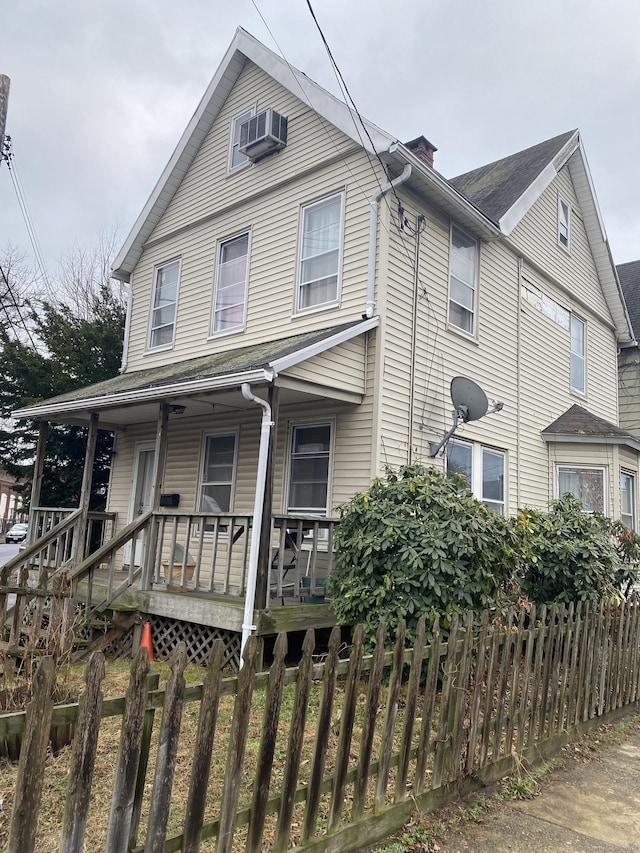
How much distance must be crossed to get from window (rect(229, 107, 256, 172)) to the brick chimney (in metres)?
3.16

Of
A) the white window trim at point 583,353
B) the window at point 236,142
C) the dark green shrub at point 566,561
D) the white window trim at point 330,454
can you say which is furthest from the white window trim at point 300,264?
the white window trim at point 583,353

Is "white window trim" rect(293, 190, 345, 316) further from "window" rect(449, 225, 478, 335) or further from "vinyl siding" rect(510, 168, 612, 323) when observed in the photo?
"vinyl siding" rect(510, 168, 612, 323)

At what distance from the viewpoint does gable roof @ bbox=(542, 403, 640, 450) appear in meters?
12.8

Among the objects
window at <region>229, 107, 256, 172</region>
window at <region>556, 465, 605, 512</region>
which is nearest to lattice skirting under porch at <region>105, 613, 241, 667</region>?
window at <region>556, 465, 605, 512</region>

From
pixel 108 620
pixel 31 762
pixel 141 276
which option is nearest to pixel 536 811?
pixel 31 762

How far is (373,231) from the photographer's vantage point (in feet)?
31.8

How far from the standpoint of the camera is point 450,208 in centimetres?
1086

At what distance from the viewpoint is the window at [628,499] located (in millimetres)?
13523

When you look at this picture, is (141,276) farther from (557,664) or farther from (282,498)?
(557,664)

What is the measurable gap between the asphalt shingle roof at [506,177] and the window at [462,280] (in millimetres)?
723

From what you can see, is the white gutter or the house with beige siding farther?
the house with beige siding

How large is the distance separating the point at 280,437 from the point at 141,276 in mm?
6380

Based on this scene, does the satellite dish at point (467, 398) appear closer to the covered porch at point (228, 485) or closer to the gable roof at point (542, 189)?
the covered porch at point (228, 485)

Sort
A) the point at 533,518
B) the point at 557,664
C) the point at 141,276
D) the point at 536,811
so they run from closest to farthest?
the point at 536,811 → the point at 557,664 → the point at 533,518 → the point at 141,276
